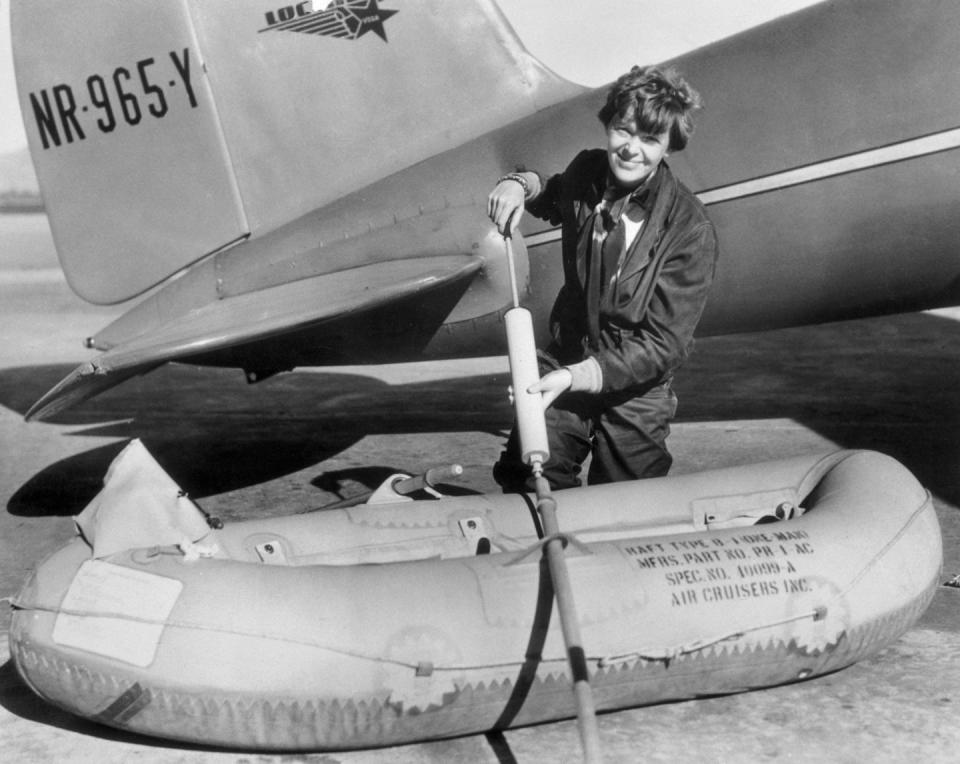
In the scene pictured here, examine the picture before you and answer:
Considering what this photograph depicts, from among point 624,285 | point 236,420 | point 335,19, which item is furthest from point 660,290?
point 236,420

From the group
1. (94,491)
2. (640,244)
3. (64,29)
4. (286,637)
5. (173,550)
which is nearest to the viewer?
(286,637)

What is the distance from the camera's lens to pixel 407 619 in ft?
9.05

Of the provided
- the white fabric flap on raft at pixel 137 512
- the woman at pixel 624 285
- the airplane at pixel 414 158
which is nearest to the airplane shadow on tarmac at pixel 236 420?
the airplane at pixel 414 158

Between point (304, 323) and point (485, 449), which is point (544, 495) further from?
point (485, 449)

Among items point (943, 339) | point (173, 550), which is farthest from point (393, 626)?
point (943, 339)

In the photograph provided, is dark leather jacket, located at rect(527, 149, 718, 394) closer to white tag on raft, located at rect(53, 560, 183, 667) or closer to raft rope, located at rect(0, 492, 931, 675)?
raft rope, located at rect(0, 492, 931, 675)

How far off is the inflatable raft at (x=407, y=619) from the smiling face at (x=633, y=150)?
1028mm

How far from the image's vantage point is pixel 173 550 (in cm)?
295

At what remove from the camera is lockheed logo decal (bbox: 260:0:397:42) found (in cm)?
475

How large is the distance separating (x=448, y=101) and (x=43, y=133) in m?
1.64

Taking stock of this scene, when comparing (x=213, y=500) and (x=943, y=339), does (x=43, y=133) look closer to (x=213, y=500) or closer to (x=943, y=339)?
(x=213, y=500)

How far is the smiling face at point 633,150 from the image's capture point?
3.36m

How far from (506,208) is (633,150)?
1.55 feet

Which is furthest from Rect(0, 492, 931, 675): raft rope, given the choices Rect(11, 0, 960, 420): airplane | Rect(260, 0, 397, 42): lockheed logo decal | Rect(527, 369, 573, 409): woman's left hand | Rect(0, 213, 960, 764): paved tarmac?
Rect(260, 0, 397, 42): lockheed logo decal
